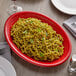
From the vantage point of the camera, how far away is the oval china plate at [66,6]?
148 centimetres

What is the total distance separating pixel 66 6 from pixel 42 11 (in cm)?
24

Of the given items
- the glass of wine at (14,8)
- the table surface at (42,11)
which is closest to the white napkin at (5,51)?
the table surface at (42,11)

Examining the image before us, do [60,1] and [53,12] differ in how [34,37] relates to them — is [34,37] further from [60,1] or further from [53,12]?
[60,1]

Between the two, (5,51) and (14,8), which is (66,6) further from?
(5,51)

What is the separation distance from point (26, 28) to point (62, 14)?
0.48m

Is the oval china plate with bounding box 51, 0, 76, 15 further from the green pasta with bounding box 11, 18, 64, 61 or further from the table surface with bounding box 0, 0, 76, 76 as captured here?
the green pasta with bounding box 11, 18, 64, 61

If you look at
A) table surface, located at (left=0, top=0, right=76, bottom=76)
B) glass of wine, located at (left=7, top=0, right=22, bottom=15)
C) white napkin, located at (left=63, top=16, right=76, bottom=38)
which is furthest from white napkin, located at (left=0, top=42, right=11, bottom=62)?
white napkin, located at (left=63, top=16, right=76, bottom=38)

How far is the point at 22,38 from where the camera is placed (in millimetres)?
1119

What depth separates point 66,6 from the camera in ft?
4.99

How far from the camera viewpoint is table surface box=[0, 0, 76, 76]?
1115 mm

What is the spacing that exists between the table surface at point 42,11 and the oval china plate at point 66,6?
1.4 inches

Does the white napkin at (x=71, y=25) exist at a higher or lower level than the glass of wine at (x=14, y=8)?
lower

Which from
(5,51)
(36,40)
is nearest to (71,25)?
(36,40)

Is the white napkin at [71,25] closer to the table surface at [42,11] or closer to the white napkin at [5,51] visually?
the table surface at [42,11]
